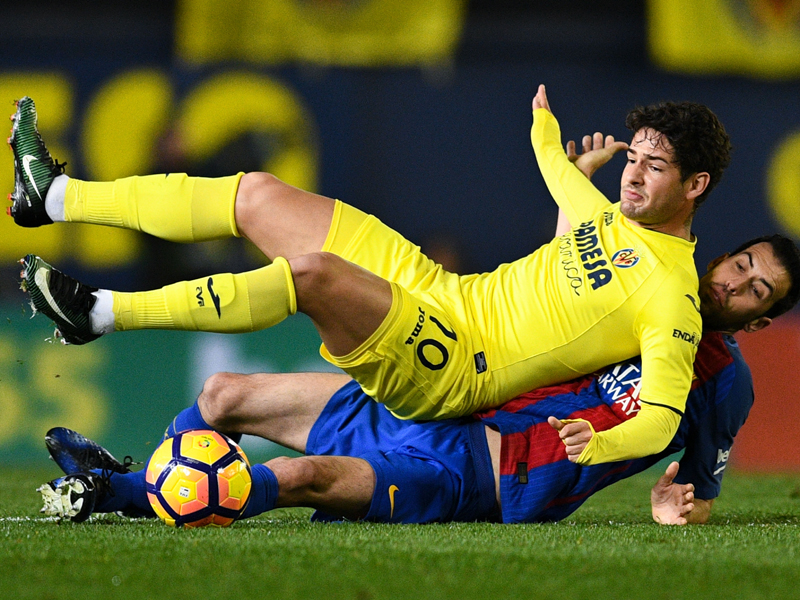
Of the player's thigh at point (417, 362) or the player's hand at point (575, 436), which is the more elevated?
the player's thigh at point (417, 362)

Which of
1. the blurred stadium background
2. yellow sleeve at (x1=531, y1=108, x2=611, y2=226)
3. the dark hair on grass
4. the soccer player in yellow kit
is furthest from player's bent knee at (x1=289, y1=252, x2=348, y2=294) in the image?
the blurred stadium background

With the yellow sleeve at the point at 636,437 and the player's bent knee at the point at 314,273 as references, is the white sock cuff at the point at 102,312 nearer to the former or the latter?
the player's bent knee at the point at 314,273

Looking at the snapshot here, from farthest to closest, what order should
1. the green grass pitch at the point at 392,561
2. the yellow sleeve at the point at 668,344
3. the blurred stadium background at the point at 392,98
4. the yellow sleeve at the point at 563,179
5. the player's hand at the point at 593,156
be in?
the blurred stadium background at the point at 392,98
the player's hand at the point at 593,156
the yellow sleeve at the point at 563,179
the yellow sleeve at the point at 668,344
the green grass pitch at the point at 392,561

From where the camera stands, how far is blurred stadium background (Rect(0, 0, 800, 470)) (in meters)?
8.79

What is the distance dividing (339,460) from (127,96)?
570 centimetres

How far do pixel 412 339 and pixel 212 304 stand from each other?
0.74 metres

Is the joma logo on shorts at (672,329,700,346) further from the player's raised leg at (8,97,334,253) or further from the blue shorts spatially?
the player's raised leg at (8,97,334,253)

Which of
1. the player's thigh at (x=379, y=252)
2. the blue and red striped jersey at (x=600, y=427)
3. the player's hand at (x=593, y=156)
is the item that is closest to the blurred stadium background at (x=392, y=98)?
the player's hand at (x=593, y=156)

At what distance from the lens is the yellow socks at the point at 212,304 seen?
11.7 feet

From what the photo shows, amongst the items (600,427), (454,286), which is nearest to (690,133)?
(454,286)

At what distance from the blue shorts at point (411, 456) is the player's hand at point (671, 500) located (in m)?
0.59

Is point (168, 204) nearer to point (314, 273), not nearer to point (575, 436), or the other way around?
point (314, 273)

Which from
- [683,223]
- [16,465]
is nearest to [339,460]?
[683,223]

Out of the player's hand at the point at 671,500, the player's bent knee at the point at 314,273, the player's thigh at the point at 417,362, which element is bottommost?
the player's hand at the point at 671,500
